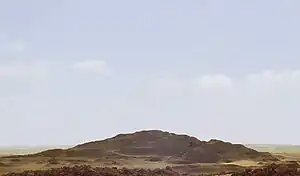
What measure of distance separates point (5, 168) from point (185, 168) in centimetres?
1579

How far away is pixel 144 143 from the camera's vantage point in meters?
75.5

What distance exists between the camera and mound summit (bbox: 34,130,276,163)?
6334cm

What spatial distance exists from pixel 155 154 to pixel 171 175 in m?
27.4

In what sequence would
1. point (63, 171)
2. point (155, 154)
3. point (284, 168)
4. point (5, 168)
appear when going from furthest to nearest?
1. point (155, 154)
2. point (5, 168)
3. point (63, 171)
4. point (284, 168)

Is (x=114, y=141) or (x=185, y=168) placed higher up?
(x=114, y=141)

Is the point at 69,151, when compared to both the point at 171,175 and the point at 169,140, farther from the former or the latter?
the point at 171,175

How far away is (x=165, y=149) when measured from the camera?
71750 millimetres

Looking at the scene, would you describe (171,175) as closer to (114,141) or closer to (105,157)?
(105,157)

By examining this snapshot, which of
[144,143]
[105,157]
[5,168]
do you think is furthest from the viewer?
[144,143]

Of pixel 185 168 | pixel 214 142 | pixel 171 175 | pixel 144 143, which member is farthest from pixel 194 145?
pixel 171 175

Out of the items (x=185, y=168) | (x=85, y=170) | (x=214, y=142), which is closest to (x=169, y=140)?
(x=214, y=142)

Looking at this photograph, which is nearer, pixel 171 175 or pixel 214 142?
pixel 171 175

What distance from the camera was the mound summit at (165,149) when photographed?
208 feet

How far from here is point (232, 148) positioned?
6988cm
